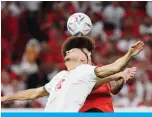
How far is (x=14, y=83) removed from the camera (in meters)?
12.4

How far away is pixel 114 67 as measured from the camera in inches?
254

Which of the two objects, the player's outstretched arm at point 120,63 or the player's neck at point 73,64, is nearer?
the player's outstretched arm at point 120,63

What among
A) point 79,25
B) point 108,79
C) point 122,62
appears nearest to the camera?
point 122,62

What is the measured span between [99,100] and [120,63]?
0.60 metres

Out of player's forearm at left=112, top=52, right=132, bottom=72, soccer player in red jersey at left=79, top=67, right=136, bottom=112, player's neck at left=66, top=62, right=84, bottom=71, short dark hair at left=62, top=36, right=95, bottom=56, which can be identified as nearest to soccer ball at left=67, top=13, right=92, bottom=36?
short dark hair at left=62, top=36, right=95, bottom=56

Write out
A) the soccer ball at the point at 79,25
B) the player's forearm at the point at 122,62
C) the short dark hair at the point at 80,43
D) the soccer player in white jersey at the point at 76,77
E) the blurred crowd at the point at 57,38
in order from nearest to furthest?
the player's forearm at the point at 122,62, the soccer player in white jersey at the point at 76,77, the short dark hair at the point at 80,43, the soccer ball at the point at 79,25, the blurred crowd at the point at 57,38

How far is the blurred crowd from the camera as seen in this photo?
12203 mm

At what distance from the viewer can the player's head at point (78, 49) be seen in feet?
22.4

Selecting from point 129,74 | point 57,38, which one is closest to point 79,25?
point 129,74

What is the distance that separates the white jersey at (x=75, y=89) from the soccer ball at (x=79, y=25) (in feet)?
1.50

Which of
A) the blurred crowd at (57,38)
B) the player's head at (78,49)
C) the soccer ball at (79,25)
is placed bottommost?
the blurred crowd at (57,38)

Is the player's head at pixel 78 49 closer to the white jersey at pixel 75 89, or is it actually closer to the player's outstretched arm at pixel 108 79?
the white jersey at pixel 75 89

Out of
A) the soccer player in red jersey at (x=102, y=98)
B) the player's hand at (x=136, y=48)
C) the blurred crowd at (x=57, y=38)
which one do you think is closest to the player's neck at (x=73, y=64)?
the soccer player in red jersey at (x=102, y=98)

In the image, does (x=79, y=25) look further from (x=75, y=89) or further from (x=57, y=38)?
(x=57, y=38)
